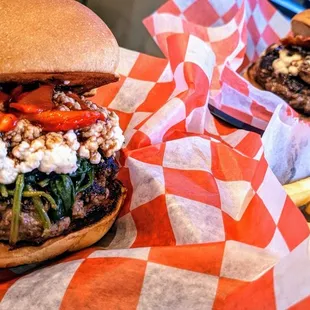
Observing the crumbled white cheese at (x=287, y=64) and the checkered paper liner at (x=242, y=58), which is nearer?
the checkered paper liner at (x=242, y=58)

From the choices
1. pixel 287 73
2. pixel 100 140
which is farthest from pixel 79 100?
pixel 287 73

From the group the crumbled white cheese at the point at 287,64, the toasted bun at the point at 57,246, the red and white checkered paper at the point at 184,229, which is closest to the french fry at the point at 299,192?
the red and white checkered paper at the point at 184,229

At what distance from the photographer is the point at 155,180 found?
1821mm

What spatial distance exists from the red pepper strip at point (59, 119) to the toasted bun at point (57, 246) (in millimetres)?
325

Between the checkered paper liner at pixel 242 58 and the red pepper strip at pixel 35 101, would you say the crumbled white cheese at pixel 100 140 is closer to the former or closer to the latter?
the red pepper strip at pixel 35 101

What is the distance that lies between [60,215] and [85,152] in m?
0.20

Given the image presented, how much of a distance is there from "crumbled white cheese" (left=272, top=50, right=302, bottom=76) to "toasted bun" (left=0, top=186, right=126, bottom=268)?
55.9 inches

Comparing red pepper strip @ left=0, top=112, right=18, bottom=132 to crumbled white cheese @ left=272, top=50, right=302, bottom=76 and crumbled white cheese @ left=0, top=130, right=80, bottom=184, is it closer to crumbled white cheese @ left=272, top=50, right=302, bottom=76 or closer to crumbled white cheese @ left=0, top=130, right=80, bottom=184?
crumbled white cheese @ left=0, top=130, right=80, bottom=184

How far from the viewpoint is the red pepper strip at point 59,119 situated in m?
1.53

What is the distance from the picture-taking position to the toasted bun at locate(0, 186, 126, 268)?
61.1 inches

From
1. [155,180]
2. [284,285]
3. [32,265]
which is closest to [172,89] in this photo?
[155,180]

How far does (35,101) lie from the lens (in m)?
1.55

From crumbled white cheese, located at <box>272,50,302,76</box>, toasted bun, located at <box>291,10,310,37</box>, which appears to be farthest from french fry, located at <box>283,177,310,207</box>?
toasted bun, located at <box>291,10,310,37</box>

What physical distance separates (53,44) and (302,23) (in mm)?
1858
